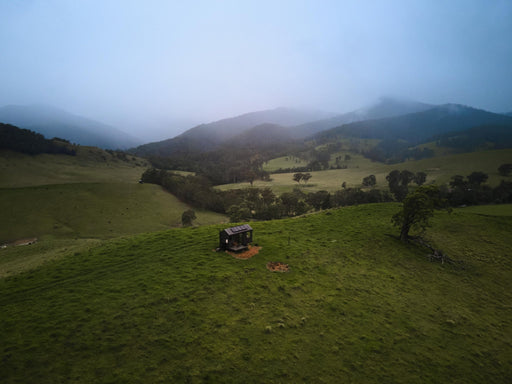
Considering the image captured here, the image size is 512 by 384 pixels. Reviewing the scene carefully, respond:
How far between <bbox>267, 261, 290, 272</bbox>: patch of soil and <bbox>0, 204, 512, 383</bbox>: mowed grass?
725 mm

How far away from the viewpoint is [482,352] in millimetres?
15203

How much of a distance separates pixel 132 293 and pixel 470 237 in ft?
140

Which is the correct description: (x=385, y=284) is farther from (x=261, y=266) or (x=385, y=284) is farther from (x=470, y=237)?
(x=470, y=237)

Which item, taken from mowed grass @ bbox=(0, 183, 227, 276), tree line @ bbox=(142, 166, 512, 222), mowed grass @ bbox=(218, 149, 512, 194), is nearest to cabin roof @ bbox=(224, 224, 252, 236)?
mowed grass @ bbox=(0, 183, 227, 276)

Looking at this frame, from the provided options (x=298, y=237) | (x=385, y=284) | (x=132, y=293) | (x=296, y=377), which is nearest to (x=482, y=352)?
(x=385, y=284)

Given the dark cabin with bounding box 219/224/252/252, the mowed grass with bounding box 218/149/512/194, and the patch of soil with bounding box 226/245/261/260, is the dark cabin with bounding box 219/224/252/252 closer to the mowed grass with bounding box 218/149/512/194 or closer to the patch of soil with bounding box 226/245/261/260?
the patch of soil with bounding box 226/245/261/260

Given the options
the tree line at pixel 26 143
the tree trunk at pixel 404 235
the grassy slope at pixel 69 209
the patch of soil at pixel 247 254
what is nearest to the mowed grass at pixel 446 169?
the grassy slope at pixel 69 209

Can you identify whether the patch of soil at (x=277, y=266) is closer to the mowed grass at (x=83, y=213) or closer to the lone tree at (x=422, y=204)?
the lone tree at (x=422, y=204)

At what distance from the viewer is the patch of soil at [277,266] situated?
74.7 ft

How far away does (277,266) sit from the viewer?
923 inches

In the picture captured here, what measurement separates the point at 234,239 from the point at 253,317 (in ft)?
35.9

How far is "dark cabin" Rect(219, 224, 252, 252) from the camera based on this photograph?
83.5 ft

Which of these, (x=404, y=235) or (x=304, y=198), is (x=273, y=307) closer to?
(x=404, y=235)

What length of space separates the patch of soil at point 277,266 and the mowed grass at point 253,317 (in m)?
0.73
